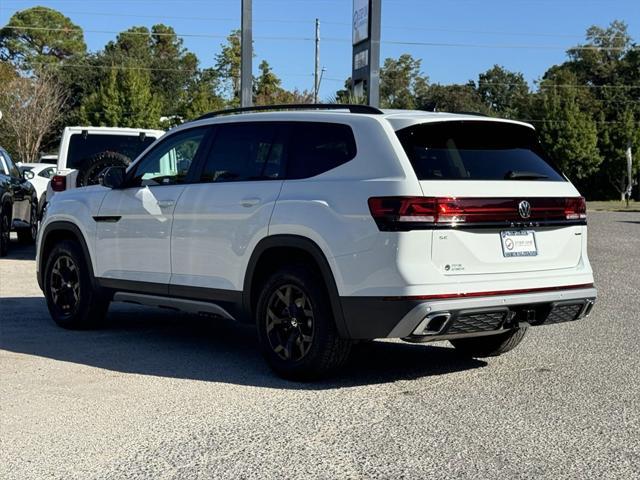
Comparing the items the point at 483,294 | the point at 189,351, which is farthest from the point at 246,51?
the point at 483,294

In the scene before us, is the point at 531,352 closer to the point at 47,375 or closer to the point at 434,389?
the point at 434,389

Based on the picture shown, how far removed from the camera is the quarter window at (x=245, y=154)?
22.1ft

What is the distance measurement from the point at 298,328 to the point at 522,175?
6.10 feet

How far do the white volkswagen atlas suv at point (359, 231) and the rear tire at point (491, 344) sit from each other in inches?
0.6

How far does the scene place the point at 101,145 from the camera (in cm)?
1464

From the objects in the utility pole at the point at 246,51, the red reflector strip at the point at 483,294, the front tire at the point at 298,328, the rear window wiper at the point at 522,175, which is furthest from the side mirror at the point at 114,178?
the utility pole at the point at 246,51

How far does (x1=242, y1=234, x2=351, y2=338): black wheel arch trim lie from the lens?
602 cm

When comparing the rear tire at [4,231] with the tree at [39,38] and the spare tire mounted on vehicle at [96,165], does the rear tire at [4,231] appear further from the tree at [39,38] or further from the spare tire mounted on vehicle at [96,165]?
the tree at [39,38]

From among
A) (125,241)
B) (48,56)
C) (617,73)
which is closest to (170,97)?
(48,56)

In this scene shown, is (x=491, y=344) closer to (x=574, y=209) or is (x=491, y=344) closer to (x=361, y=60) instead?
(x=574, y=209)

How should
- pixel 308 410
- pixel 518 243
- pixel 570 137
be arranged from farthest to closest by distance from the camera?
pixel 570 137
pixel 518 243
pixel 308 410

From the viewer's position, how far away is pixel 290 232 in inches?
248

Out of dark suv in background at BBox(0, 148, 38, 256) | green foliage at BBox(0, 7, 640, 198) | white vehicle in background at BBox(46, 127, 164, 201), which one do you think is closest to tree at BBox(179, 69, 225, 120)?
green foliage at BBox(0, 7, 640, 198)

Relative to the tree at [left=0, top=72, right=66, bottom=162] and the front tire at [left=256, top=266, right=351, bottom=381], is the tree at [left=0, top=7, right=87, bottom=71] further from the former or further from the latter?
the front tire at [left=256, top=266, right=351, bottom=381]
